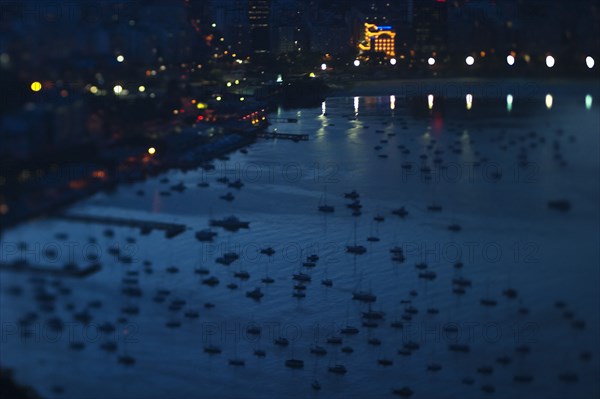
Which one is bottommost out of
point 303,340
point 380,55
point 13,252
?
point 303,340

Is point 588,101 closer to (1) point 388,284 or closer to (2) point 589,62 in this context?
(2) point 589,62

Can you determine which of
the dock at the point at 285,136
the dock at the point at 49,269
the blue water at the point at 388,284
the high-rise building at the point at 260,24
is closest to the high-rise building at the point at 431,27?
the blue water at the point at 388,284

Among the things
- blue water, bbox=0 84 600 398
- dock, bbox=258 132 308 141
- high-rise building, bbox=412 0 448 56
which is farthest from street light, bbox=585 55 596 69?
dock, bbox=258 132 308 141

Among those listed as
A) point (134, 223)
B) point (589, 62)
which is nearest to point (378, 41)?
point (589, 62)

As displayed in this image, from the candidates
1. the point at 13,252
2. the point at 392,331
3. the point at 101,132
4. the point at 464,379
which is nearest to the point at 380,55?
the point at 392,331

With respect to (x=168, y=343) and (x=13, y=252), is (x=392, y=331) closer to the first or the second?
(x=168, y=343)

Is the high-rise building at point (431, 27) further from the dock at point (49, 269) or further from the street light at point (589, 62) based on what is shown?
the dock at point (49, 269)
